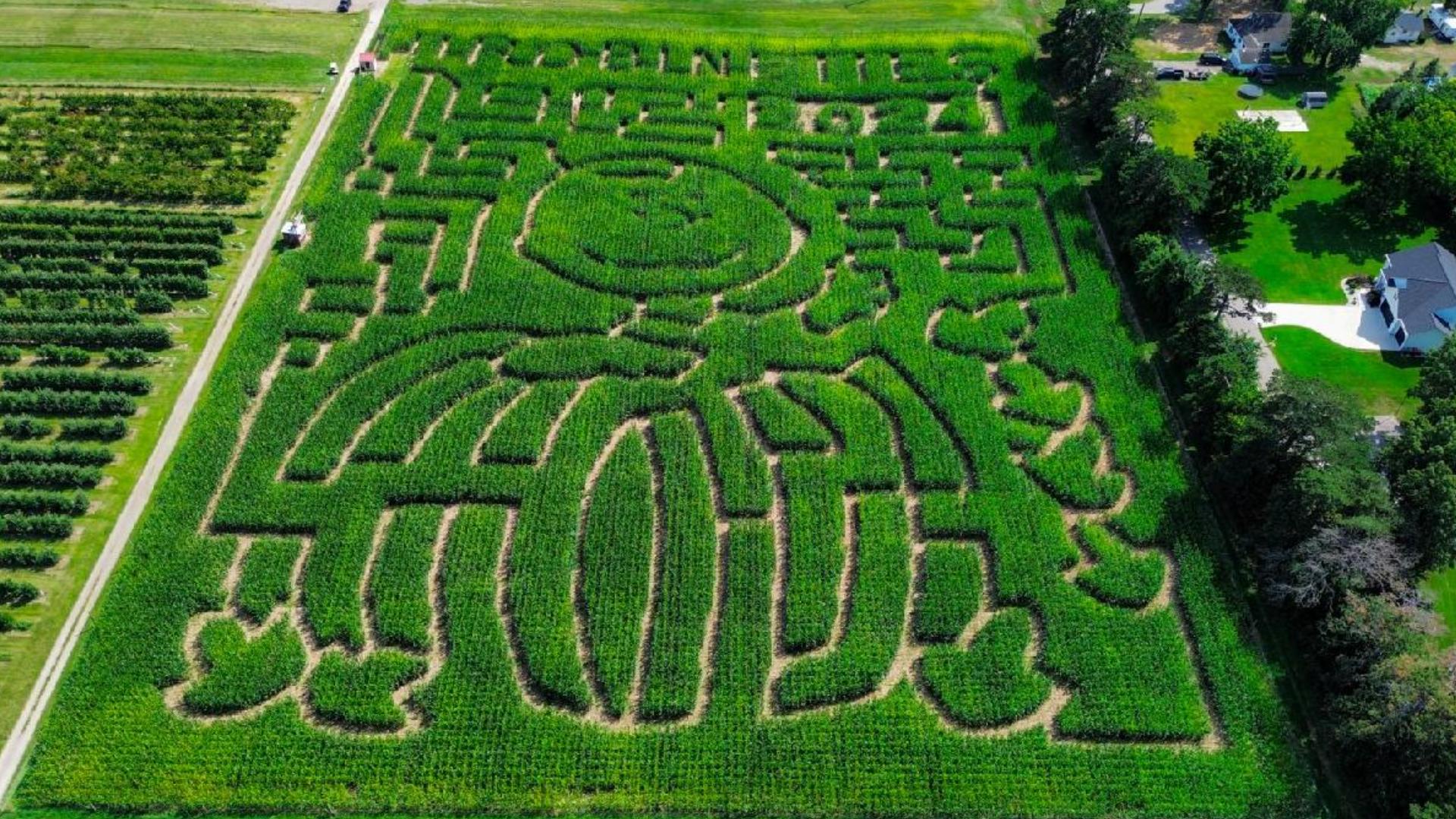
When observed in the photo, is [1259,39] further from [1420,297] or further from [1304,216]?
[1420,297]

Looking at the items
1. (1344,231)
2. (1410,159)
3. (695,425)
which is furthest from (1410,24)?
(695,425)

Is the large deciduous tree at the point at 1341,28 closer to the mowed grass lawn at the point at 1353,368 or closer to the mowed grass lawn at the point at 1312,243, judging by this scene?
the mowed grass lawn at the point at 1312,243

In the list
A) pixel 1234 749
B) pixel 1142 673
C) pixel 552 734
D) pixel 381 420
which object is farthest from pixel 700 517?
pixel 1234 749

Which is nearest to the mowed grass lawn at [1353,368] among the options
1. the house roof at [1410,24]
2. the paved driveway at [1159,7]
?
A: the paved driveway at [1159,7]

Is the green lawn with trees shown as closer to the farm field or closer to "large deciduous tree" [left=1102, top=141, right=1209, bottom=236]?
"large deciduous tree" [left=1102, top=141, right=1209, bottom=236]

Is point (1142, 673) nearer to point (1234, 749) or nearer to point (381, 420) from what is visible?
point (1234, 749)
